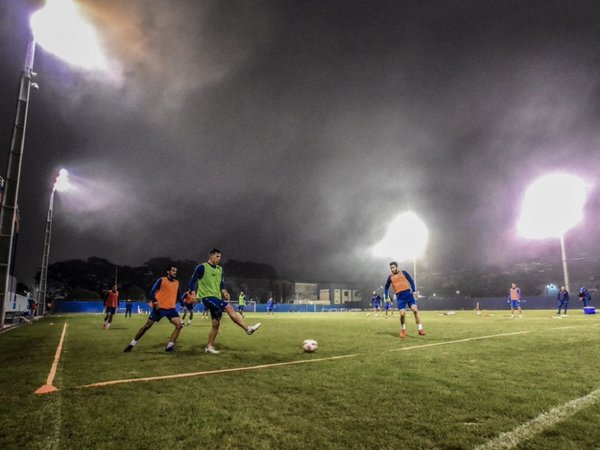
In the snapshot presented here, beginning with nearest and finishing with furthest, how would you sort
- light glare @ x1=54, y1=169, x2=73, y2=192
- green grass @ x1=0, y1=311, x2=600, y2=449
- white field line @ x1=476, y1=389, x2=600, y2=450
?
white field line @ x1=476, y1=389, x2=600, y2=450, green grass @ x1=0, y1=311, x2=600, y2=449, light glare @ x1=54, y1=169, x2=73, y2=192

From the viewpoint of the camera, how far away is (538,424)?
11.6ft

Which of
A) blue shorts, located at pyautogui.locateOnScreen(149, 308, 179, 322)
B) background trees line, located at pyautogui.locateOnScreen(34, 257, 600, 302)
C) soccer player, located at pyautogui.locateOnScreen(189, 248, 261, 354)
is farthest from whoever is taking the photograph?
background trees line, located at pyautogui.locateOnScreen(34, 257, 600, 302)

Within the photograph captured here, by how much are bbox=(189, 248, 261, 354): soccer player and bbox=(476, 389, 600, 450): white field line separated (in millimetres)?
6003

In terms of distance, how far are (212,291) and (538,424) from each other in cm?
685

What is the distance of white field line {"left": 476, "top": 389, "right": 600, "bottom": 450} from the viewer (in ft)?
10.2

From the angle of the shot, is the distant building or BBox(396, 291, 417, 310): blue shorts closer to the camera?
BBox(396, 291, 417, 310): blue shorts

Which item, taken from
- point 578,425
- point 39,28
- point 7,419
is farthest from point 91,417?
point 39,28

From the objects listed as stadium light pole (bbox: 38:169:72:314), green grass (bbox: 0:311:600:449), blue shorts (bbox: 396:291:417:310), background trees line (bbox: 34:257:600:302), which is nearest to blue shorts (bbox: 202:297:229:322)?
green grass (bbox: 0:311:600:449)

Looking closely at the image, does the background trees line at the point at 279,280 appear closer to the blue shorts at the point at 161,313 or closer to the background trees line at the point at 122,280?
the background trees line at the point at 122,280

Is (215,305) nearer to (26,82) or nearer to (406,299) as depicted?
(406,299)

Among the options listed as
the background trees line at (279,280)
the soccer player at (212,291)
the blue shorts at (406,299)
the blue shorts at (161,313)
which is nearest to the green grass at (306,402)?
the soccer player at (212,291)

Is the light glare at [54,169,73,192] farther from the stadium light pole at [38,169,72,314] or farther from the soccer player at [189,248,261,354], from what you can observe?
the soccer player at [189,248,261,354]

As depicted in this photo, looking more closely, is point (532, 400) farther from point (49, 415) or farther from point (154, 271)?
point (154, 271)

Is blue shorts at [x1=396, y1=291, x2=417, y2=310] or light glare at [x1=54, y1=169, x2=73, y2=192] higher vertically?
light glare at [x1=54, y1=169, x2=73, y2=192]
